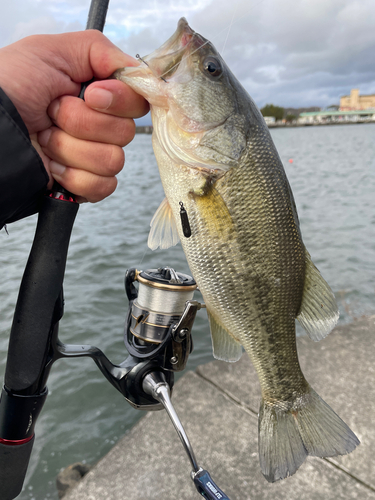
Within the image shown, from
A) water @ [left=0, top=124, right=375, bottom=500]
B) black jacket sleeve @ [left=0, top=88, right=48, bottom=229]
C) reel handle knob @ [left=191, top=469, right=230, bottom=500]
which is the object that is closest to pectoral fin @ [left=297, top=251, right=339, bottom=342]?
reel handle knob @ [left=191, top=469, right=230, bottom=500]

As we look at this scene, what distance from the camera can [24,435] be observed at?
4.91ft

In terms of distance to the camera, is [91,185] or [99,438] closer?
[91,185]

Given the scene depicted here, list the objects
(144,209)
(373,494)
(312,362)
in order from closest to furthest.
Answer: (373,494), (312,362), (144,209)

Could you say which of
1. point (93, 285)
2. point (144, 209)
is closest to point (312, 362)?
point (93, 285)

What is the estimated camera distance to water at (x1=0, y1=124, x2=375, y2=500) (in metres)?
3.87

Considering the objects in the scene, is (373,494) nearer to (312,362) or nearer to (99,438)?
(312,362)

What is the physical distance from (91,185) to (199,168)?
1.39 feet

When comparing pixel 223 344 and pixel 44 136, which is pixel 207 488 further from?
pixel 44 136

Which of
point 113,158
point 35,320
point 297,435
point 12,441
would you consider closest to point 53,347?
point 35,320

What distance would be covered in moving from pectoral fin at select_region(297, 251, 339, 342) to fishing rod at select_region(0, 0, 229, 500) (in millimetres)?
463

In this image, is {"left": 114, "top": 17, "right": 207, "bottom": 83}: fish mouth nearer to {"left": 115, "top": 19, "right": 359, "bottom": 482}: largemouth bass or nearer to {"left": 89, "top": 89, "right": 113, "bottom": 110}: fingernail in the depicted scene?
{"left": 115, "top": 19, "right": 359, "bottom": 482}: largemouth bass

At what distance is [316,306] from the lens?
1616 mm

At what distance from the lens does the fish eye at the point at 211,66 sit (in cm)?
149

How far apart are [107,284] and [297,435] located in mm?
5884
